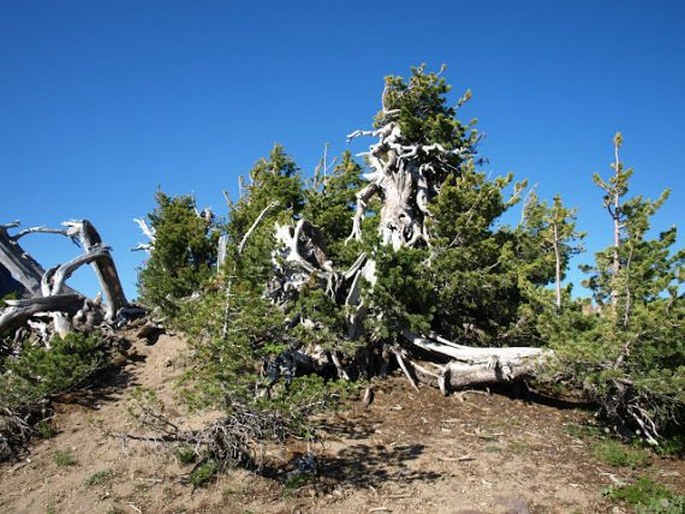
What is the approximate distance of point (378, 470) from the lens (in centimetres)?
875

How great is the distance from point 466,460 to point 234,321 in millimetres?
5452

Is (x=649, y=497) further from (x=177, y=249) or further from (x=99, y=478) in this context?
(x=177, y=249)

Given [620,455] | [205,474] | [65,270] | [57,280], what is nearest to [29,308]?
[57,280]

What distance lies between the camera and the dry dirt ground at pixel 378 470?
765 centimetres

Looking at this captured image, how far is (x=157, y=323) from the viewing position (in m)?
16.2

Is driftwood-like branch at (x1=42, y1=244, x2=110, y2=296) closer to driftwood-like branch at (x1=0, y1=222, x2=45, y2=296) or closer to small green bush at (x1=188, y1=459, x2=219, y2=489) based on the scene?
driftwood-like branch at (x1=0, y1=222, x2=45, y2=296)

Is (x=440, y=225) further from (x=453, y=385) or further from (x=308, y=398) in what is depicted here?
(x=308, y=398)

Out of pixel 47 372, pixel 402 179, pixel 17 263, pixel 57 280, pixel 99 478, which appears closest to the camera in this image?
pixel 99 478

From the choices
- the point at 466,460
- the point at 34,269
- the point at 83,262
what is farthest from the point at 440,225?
the point at 34,269

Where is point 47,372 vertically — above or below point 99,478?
above

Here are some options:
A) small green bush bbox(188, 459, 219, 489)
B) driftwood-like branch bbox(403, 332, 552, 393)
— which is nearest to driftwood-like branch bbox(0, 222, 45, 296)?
small green bush bbox(188, 459, 219, 489)

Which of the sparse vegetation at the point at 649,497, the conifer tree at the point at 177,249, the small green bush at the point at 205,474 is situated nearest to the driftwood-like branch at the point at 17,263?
the conifer tree at the point at 177,249

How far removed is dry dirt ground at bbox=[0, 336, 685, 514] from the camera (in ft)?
25.1

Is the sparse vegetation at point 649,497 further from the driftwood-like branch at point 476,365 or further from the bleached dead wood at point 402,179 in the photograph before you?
the bleached dead wood at point 402,179
